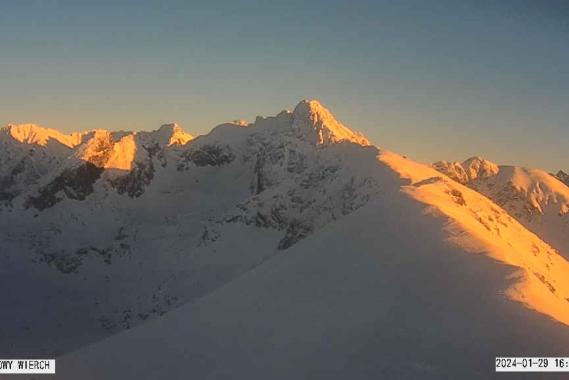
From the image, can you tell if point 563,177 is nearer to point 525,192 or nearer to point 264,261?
point 525,192

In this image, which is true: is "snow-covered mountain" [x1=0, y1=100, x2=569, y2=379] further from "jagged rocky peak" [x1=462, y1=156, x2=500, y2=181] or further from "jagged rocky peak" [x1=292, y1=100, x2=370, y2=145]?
"jagged rocky peak" [x1=462, y1=156, x2=500, y2=181]

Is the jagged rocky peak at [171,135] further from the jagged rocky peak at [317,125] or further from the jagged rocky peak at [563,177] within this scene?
the jagged rocky peak at [563,177]

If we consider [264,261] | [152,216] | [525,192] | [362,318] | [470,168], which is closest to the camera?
[362,318]

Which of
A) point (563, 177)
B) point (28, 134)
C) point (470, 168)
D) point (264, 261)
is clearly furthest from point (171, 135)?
point (264, 261)

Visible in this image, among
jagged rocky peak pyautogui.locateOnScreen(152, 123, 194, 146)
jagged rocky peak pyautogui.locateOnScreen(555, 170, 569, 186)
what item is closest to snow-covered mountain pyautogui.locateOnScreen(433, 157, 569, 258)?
jagged rocky peak pyautogui.locateOnScreen(555, 170, 569, 186)

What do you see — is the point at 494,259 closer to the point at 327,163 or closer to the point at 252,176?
the point at 327,163

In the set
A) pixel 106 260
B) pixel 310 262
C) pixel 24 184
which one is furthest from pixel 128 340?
pixel 24 184

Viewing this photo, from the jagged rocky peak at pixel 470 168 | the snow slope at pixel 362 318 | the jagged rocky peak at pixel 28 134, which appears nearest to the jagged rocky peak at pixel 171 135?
the jagged rocky peak at pixel 28 134
